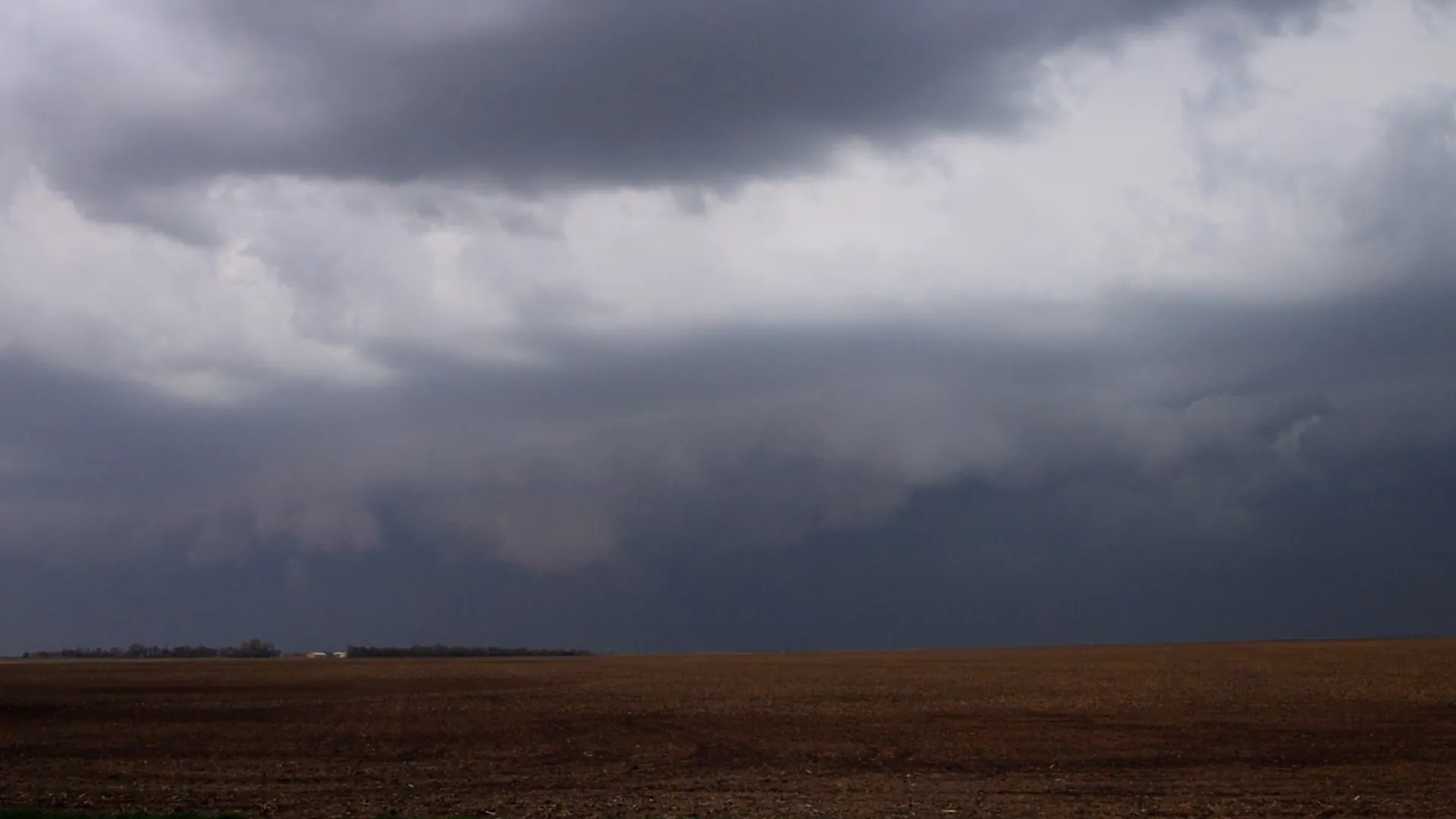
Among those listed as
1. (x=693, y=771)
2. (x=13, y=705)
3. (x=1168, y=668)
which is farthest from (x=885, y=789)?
(x=1168, y=668)

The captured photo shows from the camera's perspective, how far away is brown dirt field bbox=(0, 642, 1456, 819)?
27.5 meters

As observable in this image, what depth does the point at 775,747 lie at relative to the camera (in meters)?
38.8

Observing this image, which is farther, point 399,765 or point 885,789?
point 399,765

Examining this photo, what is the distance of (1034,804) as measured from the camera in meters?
27.0

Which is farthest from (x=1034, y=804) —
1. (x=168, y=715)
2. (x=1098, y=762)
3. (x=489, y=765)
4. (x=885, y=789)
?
(x=168, y=715)

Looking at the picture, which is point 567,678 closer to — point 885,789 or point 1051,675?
point 1051,675

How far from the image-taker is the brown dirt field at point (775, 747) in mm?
27500

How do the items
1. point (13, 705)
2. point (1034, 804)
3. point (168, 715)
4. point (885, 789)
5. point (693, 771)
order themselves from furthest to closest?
point (13, 705)
point (168, 715)
point (693, 771)
point (885, 789)
point (1034, 804)

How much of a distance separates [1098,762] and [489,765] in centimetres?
1542

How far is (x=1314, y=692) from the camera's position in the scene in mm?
56906

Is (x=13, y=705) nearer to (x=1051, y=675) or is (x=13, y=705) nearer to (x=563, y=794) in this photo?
(x=563, y=794)

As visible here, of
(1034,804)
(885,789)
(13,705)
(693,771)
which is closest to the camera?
(1034,804)

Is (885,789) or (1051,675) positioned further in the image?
(1051,675)

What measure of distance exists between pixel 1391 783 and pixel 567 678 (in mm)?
63534
